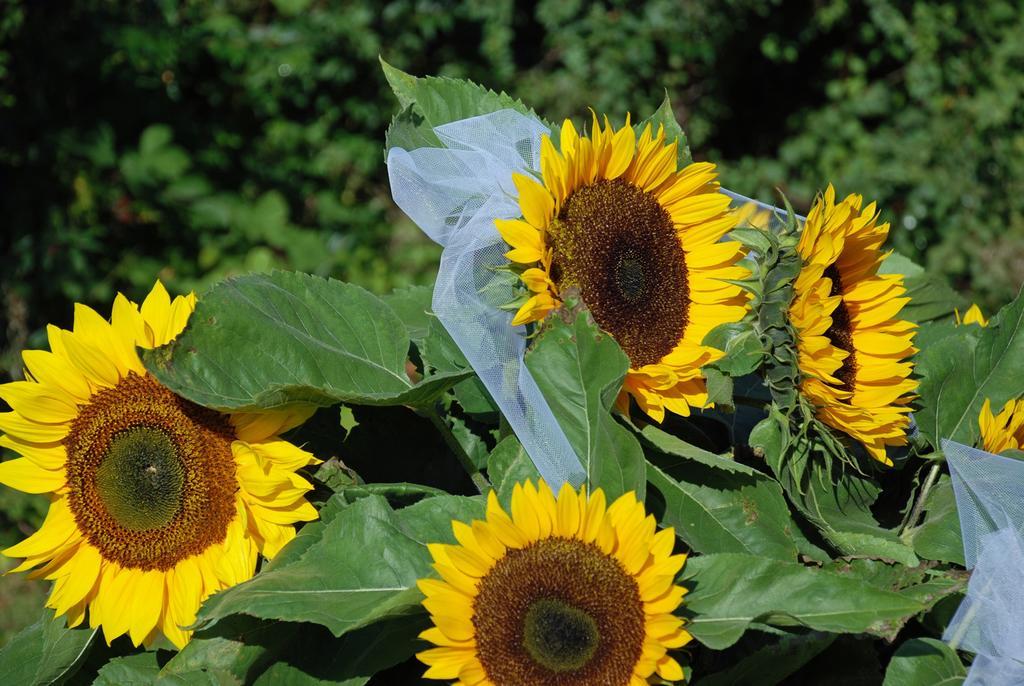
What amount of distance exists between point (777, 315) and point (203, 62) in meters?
3.41

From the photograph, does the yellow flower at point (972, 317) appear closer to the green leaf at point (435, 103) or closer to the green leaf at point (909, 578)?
the green leaf at point (909, 578)

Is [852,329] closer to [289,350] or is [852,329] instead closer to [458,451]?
[458,451]

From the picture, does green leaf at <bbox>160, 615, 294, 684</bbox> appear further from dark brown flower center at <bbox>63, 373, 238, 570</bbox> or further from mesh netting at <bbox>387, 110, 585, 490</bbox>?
mesh netting at <bbox>387, 110, 585, 490</bbox>

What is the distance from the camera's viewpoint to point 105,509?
1016mm

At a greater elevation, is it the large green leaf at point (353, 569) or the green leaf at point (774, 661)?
the large green leaf at point (353, 569)

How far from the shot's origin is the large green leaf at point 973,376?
1.10m

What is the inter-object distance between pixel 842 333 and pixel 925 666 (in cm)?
31

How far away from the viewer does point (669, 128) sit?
1.16 meters

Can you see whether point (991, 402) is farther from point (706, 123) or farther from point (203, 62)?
point (203, 62)

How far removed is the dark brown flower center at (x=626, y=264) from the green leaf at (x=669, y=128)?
0.22 ft

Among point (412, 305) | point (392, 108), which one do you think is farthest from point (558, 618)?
point (392, 108)

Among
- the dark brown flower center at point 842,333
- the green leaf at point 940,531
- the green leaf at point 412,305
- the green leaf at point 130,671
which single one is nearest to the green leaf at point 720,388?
the dark brown flower center at point 842,333

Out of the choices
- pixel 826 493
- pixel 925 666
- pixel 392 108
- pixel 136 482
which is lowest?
pixel 925 666

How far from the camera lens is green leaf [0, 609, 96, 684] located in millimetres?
1026
